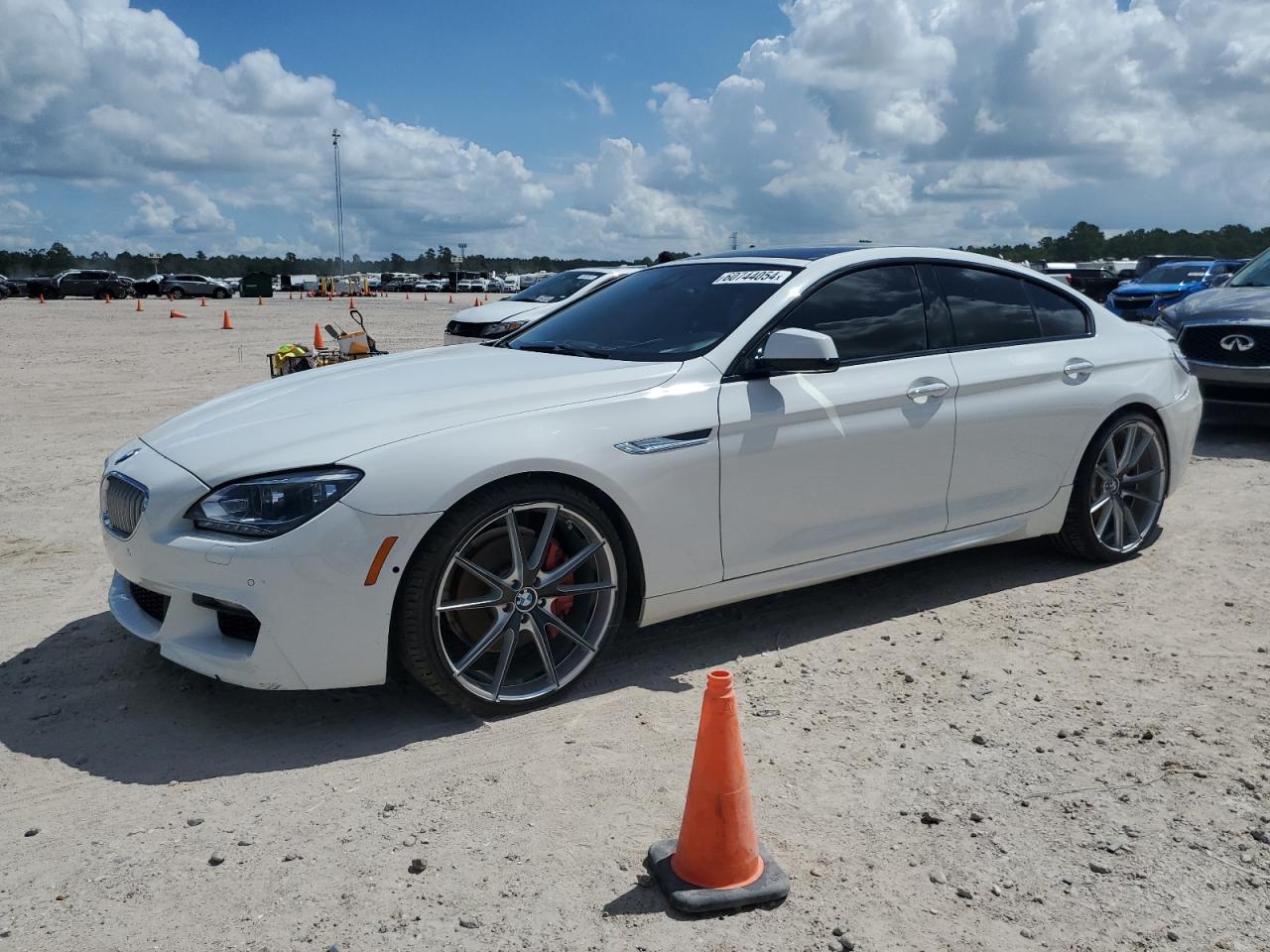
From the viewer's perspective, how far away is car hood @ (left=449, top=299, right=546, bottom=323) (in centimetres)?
1340

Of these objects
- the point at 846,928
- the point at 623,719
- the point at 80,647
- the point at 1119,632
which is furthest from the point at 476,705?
the point at 1119,632

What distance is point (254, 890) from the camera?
2.83 meters

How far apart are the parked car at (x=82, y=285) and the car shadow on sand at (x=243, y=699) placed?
53.4 meters

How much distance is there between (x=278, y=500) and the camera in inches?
138

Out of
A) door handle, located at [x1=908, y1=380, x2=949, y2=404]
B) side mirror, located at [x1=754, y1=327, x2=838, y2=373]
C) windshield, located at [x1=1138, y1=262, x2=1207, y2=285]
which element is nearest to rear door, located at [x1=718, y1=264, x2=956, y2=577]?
door handle, located at [x1=908, y1=380, x2=949, y2=404]

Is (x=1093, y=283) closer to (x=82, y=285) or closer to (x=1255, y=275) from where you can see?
(x=1255, y=275)

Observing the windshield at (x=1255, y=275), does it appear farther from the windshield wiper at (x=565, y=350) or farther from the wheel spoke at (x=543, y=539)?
the wheel spoke at (x=543, y=539)

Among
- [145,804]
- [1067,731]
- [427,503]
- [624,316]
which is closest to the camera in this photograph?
[145,804]

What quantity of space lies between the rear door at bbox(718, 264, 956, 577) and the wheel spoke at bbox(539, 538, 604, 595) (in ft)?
1.82

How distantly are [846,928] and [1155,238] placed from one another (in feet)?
346

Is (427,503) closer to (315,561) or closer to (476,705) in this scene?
(315,561)

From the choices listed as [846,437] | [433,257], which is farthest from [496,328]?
[433,257]

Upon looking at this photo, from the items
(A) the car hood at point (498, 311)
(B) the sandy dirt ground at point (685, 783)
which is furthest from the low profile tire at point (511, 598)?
(A) the car hood at point (498, 311)

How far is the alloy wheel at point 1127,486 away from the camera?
554cm
